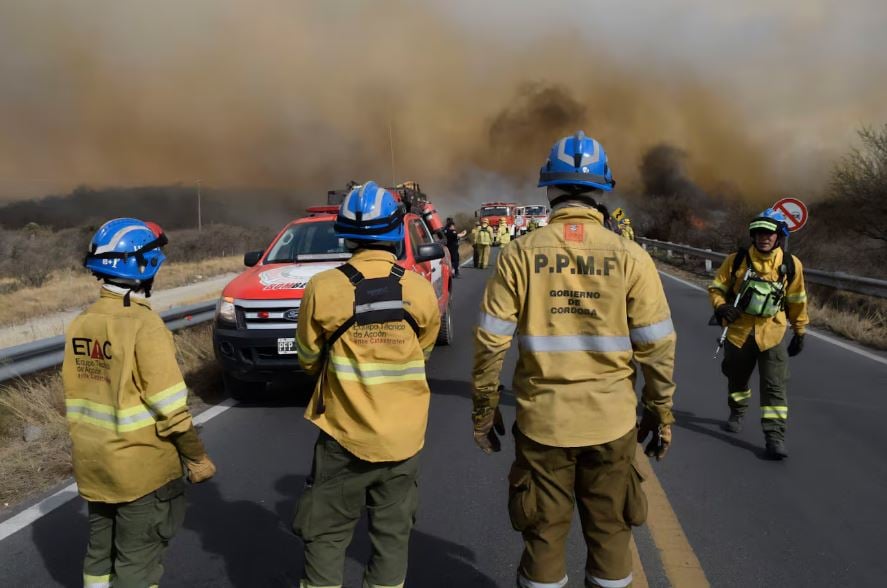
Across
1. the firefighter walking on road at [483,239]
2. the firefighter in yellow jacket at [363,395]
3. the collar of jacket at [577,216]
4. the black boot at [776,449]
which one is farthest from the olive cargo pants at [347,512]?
the firefighter walking on road at [483,239]

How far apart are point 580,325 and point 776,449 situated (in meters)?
2.95

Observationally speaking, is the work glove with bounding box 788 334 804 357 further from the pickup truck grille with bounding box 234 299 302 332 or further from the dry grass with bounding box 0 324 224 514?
the dry grass with bounding box 0 324 224 514

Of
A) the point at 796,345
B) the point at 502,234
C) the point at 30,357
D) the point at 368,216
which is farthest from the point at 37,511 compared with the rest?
the point at 502,234

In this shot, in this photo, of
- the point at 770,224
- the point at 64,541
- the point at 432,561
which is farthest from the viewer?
the point at 770,224

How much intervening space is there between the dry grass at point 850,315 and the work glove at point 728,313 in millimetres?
4807

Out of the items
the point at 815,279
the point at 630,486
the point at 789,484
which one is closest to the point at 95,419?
the point at 630,486

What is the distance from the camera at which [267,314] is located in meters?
5.79

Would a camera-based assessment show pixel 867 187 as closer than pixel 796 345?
No

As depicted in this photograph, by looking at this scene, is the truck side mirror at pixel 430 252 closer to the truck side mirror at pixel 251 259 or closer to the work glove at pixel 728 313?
the truck side mirror at pixel 251 259

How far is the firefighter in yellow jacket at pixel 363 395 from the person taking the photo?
93.0 inches

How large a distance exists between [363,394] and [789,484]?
9.91 feet

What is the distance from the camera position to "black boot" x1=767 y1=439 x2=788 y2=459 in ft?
14.8

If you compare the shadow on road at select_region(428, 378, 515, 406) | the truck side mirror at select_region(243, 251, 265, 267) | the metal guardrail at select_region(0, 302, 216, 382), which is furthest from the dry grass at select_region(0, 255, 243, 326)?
the shadow on road at select_region(428, 378, 515, 406)

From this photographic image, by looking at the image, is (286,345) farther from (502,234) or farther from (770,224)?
(502,234)
